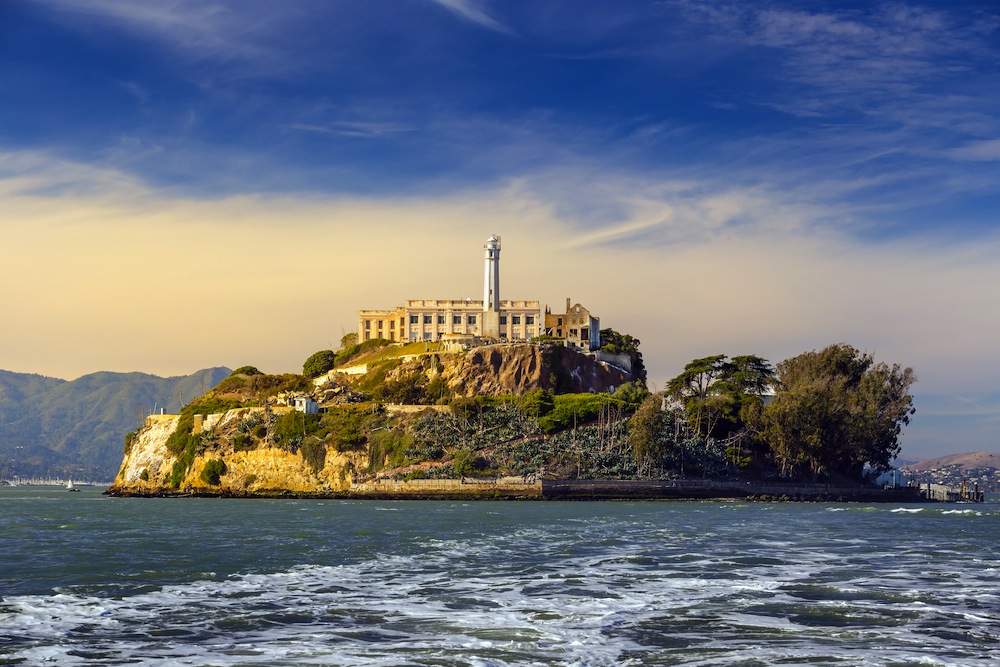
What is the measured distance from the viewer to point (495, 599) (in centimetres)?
3228

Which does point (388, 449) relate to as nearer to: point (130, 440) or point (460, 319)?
point (460, 319)

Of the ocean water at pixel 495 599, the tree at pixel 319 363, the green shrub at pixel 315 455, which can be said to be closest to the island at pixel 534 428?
the green shrub at pixel 315 455

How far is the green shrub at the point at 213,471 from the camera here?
5861 inches

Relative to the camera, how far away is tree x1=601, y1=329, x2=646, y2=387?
17288 cm

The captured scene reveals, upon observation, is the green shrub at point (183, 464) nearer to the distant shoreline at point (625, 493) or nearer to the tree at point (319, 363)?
the distant shoreline at point (625, 493)

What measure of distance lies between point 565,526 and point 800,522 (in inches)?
719

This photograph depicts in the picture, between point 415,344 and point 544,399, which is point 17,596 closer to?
point 544,399

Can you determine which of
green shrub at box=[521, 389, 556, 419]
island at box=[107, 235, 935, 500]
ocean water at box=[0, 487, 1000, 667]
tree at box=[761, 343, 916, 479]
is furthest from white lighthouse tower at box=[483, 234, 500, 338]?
ocean water at box=[0, 487, 1000, 667]

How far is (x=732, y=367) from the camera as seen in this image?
161 m

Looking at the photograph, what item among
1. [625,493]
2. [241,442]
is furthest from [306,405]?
[625,493]

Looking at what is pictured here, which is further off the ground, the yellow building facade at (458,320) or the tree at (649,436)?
the yellow building facade at (458,320)

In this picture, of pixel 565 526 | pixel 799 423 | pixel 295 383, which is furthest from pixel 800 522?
pixel 295 383

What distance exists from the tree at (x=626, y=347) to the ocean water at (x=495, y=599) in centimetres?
11306

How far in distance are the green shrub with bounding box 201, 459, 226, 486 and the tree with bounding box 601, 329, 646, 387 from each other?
6042 centimetres
